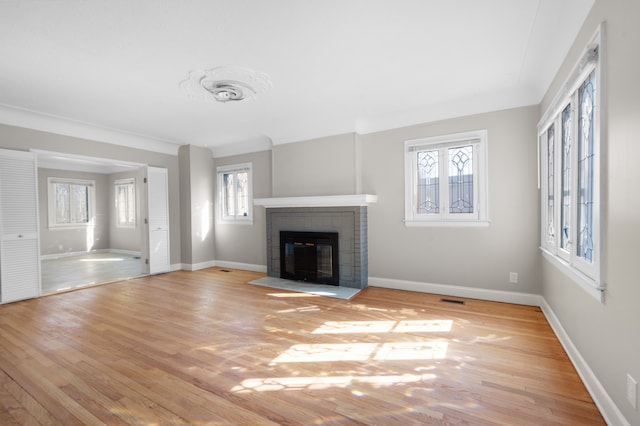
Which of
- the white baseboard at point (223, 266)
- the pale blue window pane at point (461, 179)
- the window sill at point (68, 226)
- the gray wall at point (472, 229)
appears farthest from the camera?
the window sill at point (68, 226)

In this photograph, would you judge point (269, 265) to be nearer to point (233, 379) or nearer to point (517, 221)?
point (233, 379)

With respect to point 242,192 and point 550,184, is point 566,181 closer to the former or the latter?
point 550,184

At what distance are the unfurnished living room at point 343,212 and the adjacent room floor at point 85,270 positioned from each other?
0.13 m

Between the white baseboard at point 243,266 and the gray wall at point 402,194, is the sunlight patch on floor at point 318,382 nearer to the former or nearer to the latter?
the gray wall at point 402,194

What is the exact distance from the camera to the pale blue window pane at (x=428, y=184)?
406 centimetres

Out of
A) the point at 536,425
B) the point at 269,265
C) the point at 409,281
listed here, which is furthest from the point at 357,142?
the point at 536,425

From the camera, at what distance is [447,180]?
3.97 m

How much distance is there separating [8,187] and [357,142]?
4.92m

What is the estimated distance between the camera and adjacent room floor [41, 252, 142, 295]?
4.94 m

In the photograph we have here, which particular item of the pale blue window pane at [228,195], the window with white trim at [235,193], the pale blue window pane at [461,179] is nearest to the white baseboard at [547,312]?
the pale blue window pane at [461,179]

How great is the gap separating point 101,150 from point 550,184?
21.5 feet

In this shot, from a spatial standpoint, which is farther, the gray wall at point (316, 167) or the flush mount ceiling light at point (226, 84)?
the gray wall at point (316, 167)

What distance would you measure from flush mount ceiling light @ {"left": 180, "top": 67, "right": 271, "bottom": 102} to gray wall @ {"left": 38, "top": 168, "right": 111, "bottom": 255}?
712cm

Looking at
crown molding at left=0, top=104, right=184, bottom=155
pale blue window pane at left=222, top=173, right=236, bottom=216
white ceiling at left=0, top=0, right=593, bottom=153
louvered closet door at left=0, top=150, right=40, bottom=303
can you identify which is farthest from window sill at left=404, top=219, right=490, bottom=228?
louvered closet door at left=0, top=150, right=40, bottom=303
